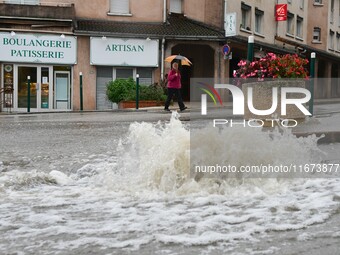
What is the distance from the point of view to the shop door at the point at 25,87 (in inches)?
993

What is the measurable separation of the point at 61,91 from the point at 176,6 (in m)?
8.14

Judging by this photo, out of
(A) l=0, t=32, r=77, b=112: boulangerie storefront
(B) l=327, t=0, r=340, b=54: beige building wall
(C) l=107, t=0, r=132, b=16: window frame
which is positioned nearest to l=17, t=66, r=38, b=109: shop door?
(A) l=0, t=32, r=77, b=112: boulangerie storefront

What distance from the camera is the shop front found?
25828 millimetres

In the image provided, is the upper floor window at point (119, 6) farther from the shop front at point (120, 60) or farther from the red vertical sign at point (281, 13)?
the red vertical sign at point (281, 13)

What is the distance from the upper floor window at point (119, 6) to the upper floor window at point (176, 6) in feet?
8.63

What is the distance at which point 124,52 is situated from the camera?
26.3m

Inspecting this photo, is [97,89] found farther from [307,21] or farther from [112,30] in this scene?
[307,21]

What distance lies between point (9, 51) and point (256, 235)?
23.6m

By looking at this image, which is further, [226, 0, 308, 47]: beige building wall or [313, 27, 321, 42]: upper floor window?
[313, 27, 321, 42]: upper floor window


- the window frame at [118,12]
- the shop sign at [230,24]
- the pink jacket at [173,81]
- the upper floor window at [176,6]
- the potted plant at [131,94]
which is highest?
the upper floor window at [176,6]

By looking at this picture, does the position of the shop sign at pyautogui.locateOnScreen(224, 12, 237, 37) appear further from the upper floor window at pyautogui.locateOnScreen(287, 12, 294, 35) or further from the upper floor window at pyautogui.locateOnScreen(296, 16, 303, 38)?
the upper floor window at pyautogui.locateOnScreen(296, 16, 303, 38)

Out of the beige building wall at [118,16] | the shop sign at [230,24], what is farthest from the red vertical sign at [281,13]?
the beige building wall at [118,16]

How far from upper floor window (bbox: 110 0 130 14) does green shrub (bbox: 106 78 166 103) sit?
5.13 meters

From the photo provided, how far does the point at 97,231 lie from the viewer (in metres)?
3.50
